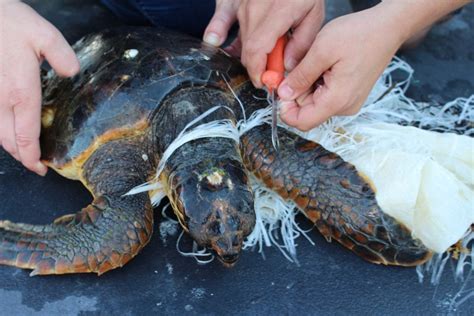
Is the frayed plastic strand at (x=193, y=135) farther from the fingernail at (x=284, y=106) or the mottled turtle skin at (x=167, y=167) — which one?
the fingernail at (x=284, y=106)

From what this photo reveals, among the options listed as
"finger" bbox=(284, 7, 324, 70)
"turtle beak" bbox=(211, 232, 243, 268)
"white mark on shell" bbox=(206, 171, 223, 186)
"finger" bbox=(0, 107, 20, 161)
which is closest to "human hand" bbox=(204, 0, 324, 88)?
"finger" bbox=(284, 7, 324, 70)

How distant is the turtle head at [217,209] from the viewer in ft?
3.70

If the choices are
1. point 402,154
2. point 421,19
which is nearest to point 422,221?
point 402,154

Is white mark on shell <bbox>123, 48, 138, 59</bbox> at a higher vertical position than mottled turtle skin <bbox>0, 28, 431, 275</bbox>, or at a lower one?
higher

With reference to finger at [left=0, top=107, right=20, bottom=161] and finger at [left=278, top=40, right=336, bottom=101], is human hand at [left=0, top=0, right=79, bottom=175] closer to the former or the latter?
finger at [left=0, top=107, right=20, bottom=161]

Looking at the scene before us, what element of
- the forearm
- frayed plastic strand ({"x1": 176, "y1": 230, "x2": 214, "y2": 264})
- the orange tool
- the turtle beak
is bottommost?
frayed plastic strand ({"x1": 176, "y1": 230, "x2": 214, "y2": 264})

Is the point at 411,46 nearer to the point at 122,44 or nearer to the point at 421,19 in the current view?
the point at 421,19

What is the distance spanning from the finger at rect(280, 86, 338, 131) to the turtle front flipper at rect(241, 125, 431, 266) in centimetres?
10

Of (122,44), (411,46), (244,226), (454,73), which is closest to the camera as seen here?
(244,226)

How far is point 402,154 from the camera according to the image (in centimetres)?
132

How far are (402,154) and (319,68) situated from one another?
12.8 inches

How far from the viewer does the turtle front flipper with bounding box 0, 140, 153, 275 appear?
118 cm

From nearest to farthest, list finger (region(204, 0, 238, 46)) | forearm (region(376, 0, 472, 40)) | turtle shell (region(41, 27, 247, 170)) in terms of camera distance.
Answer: forearm (region(376, 0, 472, 40)), turtle shell (region(41, 27, 247, 170)), finger (region(204, 0, 238, 46))

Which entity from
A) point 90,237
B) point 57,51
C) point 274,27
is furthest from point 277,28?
point 90,237
